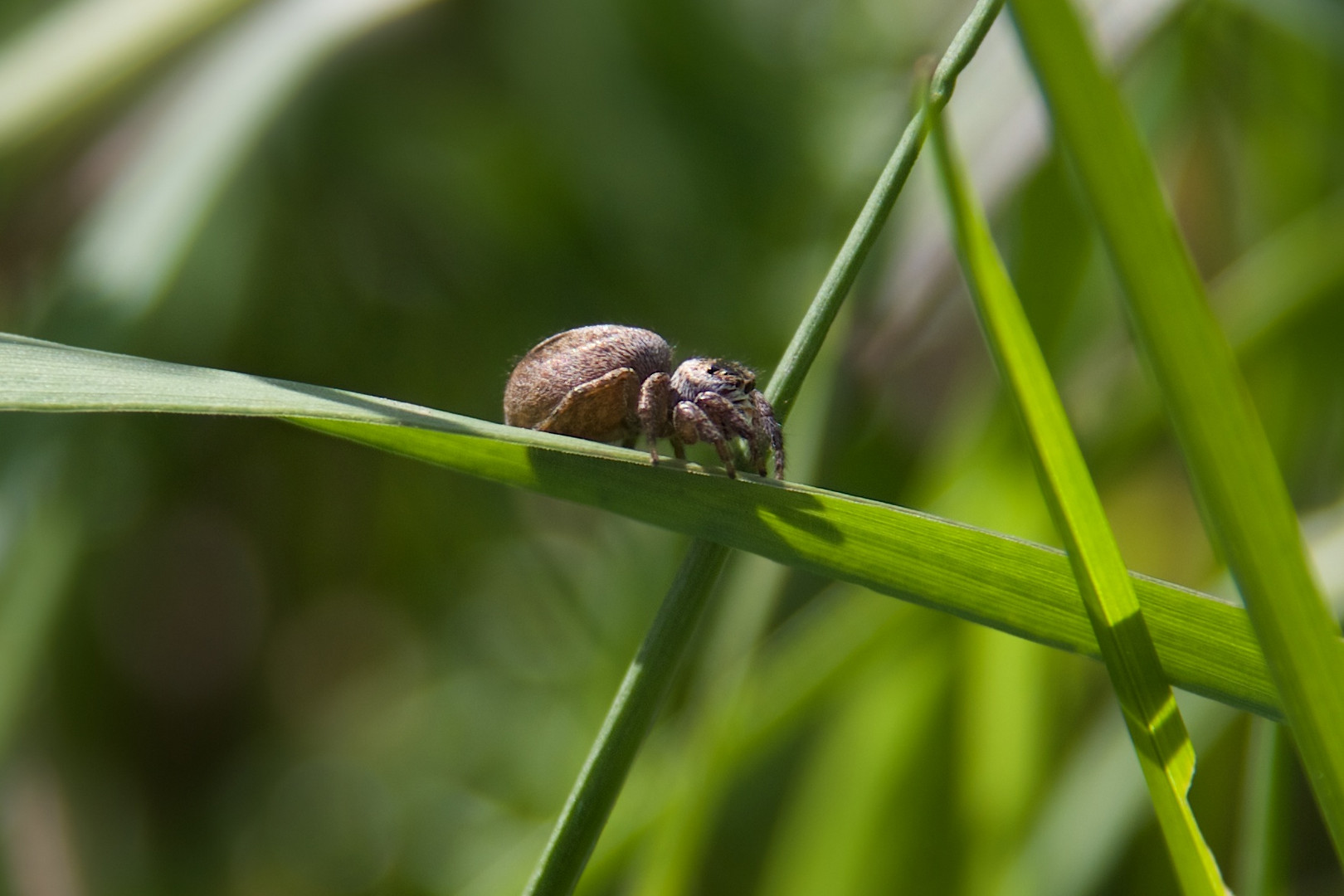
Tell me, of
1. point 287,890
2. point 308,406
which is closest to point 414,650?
point 287,890

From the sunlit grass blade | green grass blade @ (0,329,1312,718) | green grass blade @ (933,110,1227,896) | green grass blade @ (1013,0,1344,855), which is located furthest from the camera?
the sunlit grass blade

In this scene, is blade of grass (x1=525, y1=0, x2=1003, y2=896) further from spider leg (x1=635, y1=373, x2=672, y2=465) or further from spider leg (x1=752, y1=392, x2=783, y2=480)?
spider leg (x1=635, y1=373, x2=672, y2=465)

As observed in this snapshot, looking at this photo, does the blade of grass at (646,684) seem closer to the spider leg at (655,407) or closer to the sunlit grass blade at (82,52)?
the spider leg at (655,407)

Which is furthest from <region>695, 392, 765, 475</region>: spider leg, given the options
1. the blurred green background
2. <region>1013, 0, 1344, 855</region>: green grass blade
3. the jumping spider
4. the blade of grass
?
<region>1013, 0, 1344, 855</region>: green grass blade

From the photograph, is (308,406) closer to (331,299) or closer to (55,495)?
(55,495)

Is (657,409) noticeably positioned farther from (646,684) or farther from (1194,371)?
(1194,371)

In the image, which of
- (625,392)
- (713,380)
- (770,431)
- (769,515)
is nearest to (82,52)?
(625,392)

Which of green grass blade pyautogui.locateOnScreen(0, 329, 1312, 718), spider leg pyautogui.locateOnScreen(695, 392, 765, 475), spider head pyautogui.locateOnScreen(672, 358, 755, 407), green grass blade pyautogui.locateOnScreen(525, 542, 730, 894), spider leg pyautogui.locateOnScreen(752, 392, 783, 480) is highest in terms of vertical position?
spider head pyautogui.locateOnScreen(672, 358, 755, 407)
